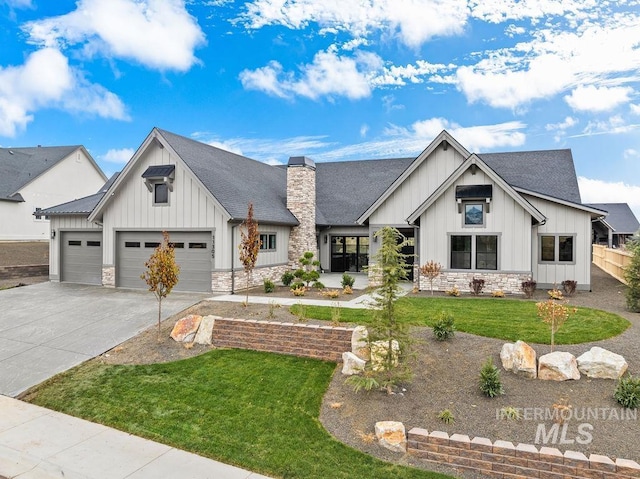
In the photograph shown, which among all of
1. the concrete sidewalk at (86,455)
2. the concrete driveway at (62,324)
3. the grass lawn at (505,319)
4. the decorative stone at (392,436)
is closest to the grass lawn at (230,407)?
the concrete sidewalk at (86,455)

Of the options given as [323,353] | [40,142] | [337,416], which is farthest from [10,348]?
[40,142]

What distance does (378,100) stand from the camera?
25.8 meters

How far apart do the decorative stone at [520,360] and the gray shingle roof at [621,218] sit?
1681 inches

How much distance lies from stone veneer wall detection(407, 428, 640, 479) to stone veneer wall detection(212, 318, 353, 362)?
3.44m

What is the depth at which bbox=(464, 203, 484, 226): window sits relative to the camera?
637 inches

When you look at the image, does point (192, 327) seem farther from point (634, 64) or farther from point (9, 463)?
point (634, 64)

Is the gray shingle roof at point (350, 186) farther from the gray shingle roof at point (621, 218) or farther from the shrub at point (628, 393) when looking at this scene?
the gray shingle roof at point (621, 218)

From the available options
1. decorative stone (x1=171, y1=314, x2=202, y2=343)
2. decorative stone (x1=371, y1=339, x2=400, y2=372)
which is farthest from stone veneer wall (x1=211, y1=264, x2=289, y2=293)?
decorative stone (x1=371, y1=339, x2=400, y2=372)

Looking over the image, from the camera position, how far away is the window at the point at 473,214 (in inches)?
637

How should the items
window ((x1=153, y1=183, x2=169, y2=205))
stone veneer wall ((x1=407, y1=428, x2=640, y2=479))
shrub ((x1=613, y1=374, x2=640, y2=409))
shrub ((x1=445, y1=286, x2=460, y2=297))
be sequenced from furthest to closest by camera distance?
window ((x1=153, y1=183, x2=169, y2=205))
shrub ((x1=445, y1=286, x2=460, y2=297))
shrub ((x1=613, y1=374, x2=640, y2=409))
stone veneer wall ((x1=407, y1=428, x2=640, y2=479))

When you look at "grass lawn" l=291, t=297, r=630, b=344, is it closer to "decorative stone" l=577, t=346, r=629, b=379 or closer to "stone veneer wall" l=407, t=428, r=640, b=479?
"decorative stone" l=577, t=346, r=629, b=379

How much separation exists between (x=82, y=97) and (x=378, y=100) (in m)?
19.4

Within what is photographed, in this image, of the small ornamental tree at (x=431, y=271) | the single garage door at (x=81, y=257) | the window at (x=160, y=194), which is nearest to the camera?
the small ornamental tree at (x=431, y=271)

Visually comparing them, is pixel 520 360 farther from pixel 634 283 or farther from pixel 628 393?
pixel 634 283
